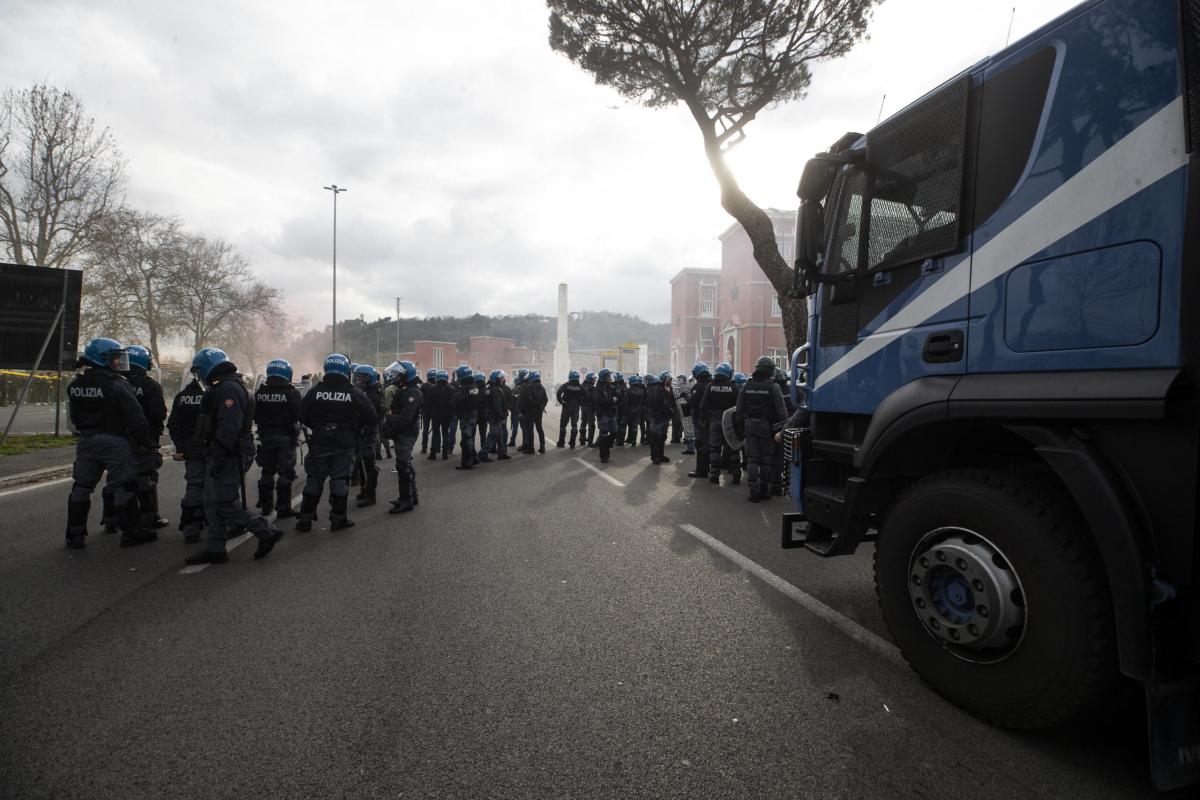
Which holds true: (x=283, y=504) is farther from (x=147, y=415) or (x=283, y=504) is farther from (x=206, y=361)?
(x=206, y=361)

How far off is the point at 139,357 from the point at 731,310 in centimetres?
4047

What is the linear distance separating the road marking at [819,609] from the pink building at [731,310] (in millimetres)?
26759

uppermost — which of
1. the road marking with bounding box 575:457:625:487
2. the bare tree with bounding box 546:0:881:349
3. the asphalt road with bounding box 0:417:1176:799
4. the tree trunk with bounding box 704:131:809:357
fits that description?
the bare tree with bounding box 546:0:881:349

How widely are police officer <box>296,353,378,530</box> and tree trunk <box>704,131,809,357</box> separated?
27.8 ft

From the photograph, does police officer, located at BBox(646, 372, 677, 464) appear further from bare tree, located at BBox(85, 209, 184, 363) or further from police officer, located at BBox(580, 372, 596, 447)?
bare tree, located at BBox(85, 209, 184, 363)

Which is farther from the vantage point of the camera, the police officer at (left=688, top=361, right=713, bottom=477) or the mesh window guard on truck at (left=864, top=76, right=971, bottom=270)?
the police officer at (left=688, top=361, right=713, bottom=477)

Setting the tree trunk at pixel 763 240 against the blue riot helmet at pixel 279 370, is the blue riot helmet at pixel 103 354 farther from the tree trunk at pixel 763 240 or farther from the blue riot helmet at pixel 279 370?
the tree trunk at pixel 763 240

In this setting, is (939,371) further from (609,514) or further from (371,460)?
(371,460)

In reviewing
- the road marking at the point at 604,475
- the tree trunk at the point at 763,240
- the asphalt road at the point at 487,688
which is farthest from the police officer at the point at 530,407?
the asphalt road at the point at 487,688

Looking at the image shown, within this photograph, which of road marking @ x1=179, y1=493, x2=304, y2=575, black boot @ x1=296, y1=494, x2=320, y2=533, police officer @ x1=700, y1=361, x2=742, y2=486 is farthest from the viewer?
police officer @ x1=700, y1=361, x2=742, y2=486

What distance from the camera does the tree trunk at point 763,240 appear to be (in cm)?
1144

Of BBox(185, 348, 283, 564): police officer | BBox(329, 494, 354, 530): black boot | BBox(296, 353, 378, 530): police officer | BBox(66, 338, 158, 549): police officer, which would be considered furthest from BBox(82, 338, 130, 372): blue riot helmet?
BBox(329, 494, 354, 530): black boot

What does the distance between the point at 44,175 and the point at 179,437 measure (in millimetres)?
22354

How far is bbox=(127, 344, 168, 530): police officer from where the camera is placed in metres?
5.97
